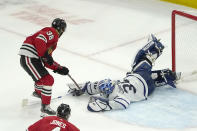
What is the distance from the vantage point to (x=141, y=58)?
4.93m

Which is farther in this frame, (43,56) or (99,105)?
(99,105)

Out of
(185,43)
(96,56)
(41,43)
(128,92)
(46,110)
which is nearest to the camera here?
(41,43)

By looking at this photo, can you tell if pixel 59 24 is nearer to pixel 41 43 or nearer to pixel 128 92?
pixel 41 43

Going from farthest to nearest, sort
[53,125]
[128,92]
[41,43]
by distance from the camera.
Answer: [128,92]
[41,43]
[53,125]

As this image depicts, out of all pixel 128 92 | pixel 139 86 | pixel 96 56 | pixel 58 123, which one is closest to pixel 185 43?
pixel 139 86

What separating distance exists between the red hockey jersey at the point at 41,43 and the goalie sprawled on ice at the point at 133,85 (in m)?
0.57

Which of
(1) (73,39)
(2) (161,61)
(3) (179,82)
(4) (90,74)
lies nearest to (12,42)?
(1) (73,39)

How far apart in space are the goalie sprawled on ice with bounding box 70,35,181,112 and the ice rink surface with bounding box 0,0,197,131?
0.07 meters

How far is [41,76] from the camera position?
443 cm

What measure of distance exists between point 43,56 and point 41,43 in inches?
5.1

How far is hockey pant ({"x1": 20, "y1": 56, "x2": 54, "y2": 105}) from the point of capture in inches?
173

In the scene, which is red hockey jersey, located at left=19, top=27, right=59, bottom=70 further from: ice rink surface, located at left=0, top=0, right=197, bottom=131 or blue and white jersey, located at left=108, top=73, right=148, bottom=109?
blue and white jersey, located at left=108, top=73, right=148, bottom=109

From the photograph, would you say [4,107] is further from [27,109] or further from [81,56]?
[81,56]

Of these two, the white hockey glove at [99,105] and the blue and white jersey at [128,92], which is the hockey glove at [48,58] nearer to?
the white hockey glove at [99,105]
